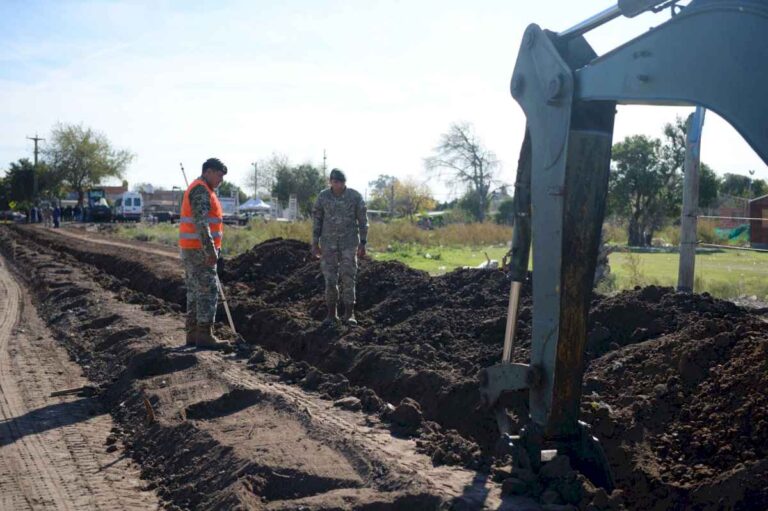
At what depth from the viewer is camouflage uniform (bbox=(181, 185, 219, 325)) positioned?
31.2 ft

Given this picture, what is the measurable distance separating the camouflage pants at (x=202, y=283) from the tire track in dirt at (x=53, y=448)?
1.53m

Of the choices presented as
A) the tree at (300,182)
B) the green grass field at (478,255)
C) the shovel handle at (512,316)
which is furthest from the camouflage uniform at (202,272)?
the tree at (300,182)

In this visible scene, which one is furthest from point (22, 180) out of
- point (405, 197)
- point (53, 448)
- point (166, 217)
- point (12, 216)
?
point (53, 448)

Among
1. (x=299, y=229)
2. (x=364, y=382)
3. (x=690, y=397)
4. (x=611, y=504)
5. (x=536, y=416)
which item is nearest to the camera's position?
(x=611, y=504)

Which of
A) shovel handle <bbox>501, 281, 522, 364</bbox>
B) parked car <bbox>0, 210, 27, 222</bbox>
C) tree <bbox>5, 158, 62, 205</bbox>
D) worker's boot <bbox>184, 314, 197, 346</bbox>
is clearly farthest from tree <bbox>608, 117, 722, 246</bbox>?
tree <bbox>5, 158, 62, 205</bbox>

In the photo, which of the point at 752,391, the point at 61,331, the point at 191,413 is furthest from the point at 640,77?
the point at 61,331

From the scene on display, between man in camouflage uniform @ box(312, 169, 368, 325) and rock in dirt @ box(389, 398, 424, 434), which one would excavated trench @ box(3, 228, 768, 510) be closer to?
rock in dirt @ box(389, 398, 424, 434)

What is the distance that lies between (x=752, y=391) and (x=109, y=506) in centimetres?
442

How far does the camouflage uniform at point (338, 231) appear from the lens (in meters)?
10.7

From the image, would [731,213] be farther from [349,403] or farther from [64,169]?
[64,169]

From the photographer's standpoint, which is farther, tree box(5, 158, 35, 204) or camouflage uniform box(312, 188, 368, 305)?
A: tree box(5, 158, 35, 204)

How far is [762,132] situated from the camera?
3441mm

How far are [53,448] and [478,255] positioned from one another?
22587mm

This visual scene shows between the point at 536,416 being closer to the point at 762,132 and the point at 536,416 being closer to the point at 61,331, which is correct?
the point at 762,132
